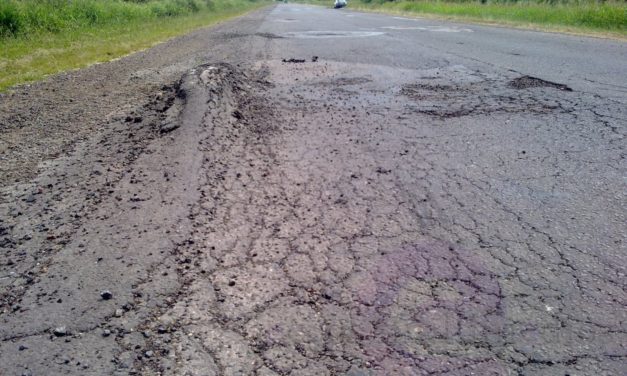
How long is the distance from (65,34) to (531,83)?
14.6m

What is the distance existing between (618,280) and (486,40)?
11.7 metres

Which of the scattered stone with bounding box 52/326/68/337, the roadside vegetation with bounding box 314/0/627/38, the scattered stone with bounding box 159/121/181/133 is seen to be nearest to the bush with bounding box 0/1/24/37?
the scattered stone with bounding box 159/121/181/133

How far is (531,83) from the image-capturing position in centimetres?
729

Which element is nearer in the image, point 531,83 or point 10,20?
point 531,83

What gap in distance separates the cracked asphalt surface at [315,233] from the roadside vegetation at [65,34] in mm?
3986

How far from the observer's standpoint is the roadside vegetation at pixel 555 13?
633 inches

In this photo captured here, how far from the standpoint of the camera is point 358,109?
628 centimetres

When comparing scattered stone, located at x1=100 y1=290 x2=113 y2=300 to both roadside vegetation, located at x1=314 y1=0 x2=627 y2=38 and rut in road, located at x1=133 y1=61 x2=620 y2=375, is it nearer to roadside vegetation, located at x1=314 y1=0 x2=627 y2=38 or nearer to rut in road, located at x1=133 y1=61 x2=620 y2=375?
rut in road, located at x1=133 y1=61 x2=620 y2=375

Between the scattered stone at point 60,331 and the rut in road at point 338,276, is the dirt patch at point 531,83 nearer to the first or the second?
the rut in road at point 338,276

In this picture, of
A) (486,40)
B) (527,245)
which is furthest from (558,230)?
(486,40)

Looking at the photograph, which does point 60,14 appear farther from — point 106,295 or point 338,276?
point 338,276

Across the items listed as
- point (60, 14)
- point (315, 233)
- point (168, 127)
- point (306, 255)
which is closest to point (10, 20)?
point (60, 14)

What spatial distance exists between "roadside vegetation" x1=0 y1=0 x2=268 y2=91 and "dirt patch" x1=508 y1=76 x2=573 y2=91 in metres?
8.87

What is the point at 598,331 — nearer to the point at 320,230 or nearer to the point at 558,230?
the point at 558,230
